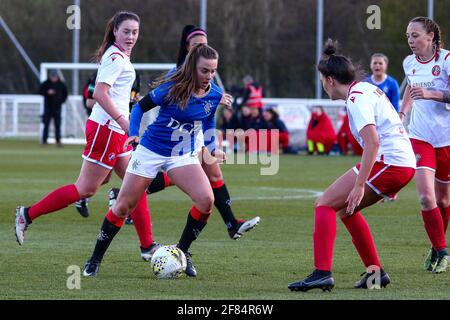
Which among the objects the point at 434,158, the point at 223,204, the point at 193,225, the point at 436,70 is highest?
the point at 436,70

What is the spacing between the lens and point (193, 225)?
348 inches

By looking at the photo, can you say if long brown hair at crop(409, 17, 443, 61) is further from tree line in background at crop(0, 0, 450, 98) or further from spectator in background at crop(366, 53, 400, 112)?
tree line in background at crop(0, 0, 450, 98)

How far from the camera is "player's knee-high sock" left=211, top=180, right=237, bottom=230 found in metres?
10.4

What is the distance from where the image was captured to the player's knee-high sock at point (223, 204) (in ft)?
34.1

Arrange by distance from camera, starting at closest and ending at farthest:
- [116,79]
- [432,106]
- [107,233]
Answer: [107,233] < [432,106] < [116,79]

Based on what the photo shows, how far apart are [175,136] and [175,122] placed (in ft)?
0.37

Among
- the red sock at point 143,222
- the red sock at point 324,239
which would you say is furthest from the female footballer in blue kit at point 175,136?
the red sock at point 324,239

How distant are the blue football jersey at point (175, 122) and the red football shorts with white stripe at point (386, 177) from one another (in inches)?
54.5

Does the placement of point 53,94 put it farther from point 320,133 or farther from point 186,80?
point 186,80

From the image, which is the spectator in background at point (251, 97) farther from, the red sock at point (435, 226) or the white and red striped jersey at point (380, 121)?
the white and red striped jersey at point (380, 121)

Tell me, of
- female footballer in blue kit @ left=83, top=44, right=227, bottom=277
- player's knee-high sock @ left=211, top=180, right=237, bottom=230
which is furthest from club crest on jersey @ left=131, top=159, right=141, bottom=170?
player's knee-high sock @ left=211, top=180, right=237, bottom=230

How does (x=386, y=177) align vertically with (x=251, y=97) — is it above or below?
above

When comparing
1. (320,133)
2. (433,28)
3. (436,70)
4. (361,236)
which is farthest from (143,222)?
(320,133)

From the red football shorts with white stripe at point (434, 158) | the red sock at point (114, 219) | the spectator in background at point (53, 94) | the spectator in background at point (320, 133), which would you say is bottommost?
the spectator in background at point (320, 133)
